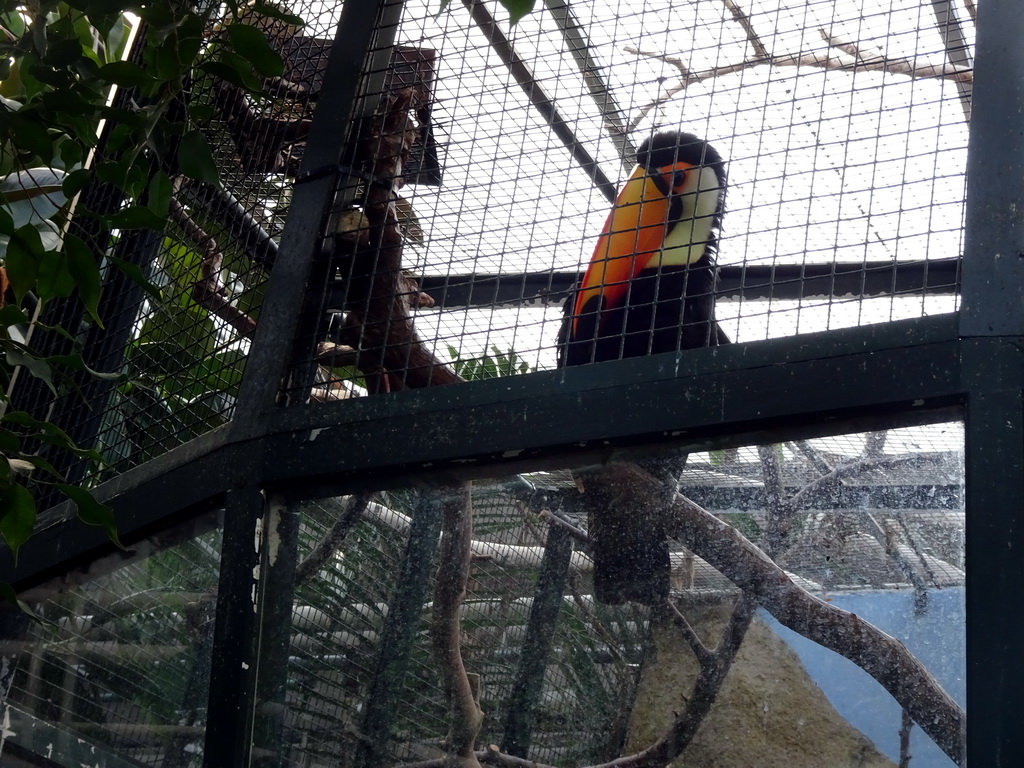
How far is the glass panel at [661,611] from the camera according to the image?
86 cm

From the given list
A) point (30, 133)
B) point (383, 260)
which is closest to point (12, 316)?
point (30, 133)

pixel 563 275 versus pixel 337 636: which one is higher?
pixel 563 275

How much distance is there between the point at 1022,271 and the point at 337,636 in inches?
31.1

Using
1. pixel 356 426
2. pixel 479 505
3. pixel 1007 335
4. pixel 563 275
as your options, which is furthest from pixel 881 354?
pixel 563 275

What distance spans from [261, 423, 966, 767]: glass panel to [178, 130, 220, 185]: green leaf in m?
0.40

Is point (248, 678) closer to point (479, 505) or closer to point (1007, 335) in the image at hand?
point (479, 505)

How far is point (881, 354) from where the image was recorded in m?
0.90

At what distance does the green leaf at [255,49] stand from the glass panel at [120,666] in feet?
1.89

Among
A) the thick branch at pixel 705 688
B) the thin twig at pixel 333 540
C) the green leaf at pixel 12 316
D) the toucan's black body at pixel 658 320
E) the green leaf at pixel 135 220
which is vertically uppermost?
the toucan's black body at pixel 658 320

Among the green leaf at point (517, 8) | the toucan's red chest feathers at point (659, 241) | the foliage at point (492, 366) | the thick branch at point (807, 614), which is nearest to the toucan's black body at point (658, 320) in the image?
the toucan's red chest feathers at point (659, 241)

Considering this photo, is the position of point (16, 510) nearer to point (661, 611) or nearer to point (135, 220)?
point (135, 220)

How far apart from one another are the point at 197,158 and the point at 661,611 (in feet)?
2.06

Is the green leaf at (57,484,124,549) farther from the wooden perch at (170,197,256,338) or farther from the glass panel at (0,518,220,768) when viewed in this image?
the wooden perch at (170,197,256,338)

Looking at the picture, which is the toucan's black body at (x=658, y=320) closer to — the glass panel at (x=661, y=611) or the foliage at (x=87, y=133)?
the glass panel at (x=661, y=611)
